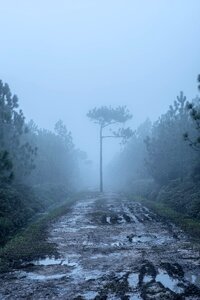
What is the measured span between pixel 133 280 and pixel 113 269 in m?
1.18

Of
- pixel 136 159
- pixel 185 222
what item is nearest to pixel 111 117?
pixel 136 159

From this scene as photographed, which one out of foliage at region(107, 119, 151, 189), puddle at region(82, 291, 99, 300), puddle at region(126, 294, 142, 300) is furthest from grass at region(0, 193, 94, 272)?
foliage at region(107, 119, 151, 189)

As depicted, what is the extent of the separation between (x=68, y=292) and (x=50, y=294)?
393 millimetres

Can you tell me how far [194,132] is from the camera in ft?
119

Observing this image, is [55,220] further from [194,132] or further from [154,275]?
[194,132]

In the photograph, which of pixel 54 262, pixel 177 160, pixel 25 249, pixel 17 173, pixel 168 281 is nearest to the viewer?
pixel 168 281

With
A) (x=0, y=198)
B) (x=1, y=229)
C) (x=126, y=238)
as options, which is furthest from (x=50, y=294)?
(x=0, y=198)

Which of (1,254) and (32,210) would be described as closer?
(1,254)

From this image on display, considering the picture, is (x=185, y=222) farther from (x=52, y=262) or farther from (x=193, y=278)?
(x=193, y=278)

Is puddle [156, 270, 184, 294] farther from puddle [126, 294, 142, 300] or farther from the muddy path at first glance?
puddle [126, 294, 142, 300]

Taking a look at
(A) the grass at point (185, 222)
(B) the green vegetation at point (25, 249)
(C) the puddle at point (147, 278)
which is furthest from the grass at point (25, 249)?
(A) the grass at point (185, 222)

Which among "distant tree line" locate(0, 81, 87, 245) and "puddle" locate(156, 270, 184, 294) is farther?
"distant tree line" locate(0, 81, 87, 245)

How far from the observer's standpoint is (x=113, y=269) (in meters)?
10.6

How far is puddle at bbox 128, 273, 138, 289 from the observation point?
908cm
